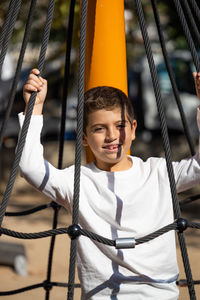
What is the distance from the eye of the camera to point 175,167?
1.38m

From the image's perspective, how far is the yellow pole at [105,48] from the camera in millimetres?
1573

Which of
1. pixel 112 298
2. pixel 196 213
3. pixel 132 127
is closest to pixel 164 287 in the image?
pixel 112 298

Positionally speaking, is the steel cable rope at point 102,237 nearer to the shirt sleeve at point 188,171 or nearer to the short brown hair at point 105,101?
the shirt sleeve at point 188,171

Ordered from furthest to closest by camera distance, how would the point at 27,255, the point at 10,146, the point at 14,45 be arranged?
the point at 10,146 → the point at 14,45 → the point at 27,255

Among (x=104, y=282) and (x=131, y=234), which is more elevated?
(x=131, y=234)

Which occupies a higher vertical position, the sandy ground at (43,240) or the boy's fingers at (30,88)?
the sandy ground at (43,240)

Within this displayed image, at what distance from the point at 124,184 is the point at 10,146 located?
190 inches

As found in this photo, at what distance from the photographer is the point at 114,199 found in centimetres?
133

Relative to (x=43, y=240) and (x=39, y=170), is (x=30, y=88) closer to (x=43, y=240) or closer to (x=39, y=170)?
(x=39, y=170)

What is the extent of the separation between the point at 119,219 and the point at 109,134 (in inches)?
8.7

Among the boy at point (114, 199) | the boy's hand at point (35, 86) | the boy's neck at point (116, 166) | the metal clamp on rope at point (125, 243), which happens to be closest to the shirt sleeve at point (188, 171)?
the boy at point (114, 199)

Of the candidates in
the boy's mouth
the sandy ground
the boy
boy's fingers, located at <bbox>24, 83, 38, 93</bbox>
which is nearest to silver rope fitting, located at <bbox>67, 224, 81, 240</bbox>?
the boy

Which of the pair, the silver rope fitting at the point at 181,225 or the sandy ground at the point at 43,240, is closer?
the silver rope fitting at the point at 181,225

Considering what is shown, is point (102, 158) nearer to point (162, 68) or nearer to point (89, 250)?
point (89, 250)
